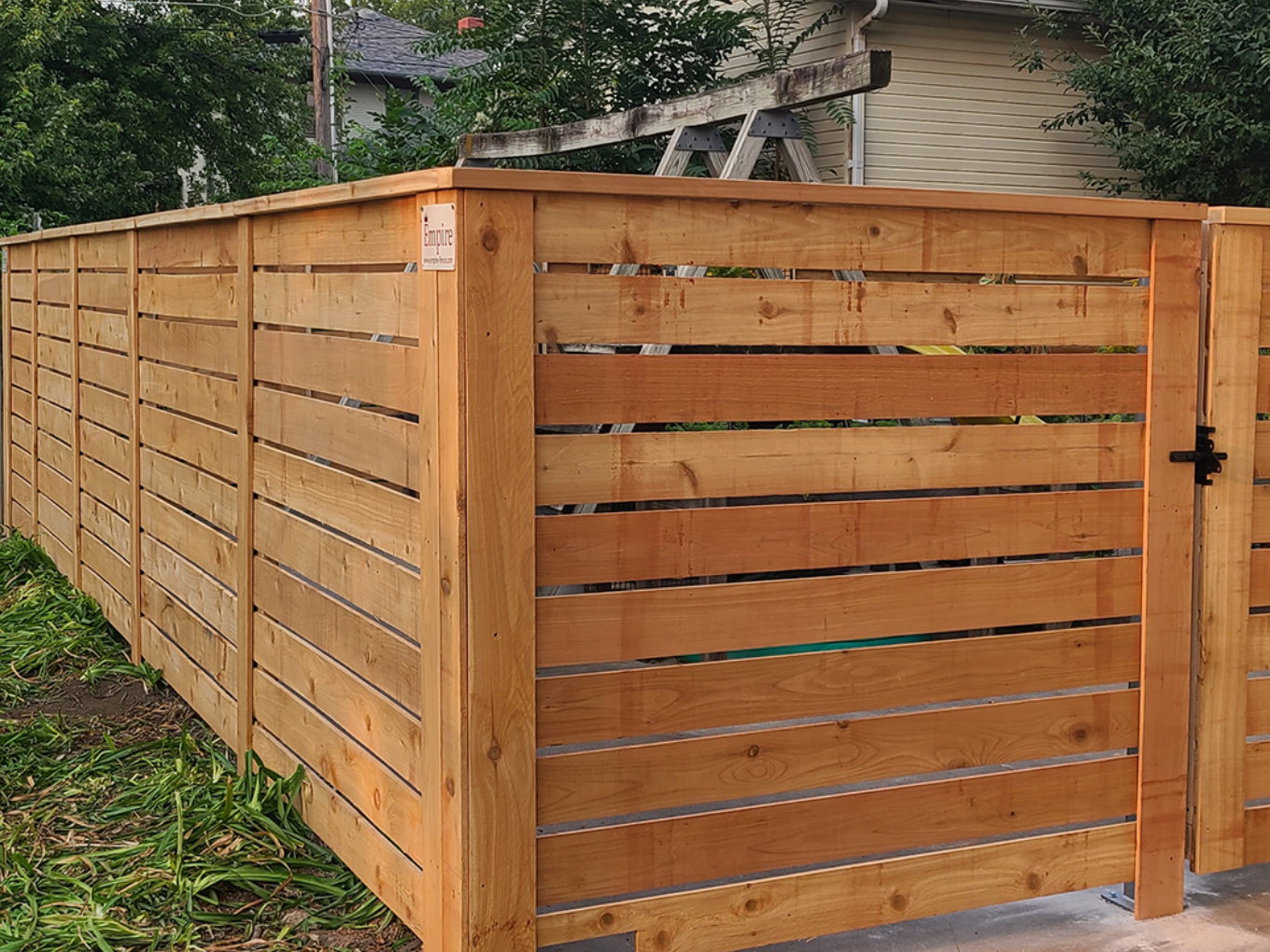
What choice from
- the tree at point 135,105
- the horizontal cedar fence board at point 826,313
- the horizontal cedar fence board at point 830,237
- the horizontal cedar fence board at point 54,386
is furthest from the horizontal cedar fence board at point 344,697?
the tree at point 135,105

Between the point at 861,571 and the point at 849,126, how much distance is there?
10.0 metres

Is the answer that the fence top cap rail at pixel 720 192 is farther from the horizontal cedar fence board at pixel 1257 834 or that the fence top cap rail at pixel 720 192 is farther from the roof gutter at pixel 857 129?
the roof gutter at pixel 857 129

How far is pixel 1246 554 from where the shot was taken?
152 inches

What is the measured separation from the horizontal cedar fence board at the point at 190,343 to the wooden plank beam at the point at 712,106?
2747mm

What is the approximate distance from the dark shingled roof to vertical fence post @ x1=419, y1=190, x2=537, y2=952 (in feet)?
79.4

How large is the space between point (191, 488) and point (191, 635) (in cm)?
53

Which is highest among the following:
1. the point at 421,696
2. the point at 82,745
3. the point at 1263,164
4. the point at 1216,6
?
the point at 1216,6

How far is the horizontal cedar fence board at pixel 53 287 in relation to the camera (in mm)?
7375

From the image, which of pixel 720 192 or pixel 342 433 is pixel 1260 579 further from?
pixel 342 433

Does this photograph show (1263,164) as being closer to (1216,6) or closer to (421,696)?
(1216,6)

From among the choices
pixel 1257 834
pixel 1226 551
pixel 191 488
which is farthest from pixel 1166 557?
pixel 191 488

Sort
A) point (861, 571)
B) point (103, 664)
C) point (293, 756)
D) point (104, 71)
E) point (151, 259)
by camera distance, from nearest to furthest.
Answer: point (861, 571), point (293, 756), point (151, 259), point (103, 664), point (104, 71)


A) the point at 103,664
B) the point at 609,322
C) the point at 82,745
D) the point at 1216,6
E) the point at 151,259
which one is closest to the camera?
the point at 609,322

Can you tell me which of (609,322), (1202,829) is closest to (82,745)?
(609,322)
